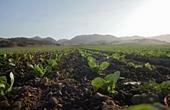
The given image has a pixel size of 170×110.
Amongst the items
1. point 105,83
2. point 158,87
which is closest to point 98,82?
point 105,83

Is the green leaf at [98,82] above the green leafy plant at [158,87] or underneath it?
above

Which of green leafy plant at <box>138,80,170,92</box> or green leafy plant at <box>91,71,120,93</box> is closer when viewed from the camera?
green leafy plant at <box>138,80,170,92</box>

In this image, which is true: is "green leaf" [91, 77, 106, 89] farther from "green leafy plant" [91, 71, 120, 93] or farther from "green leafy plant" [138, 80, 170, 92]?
"green leafy plant" [138, 80, 170, 92]

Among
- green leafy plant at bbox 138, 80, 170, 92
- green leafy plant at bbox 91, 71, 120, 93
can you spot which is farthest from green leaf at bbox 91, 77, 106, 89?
green leafy plant at bbox 138, 80, 170, 92

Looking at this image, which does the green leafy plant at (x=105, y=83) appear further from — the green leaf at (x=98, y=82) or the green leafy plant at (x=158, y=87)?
the green leafy plant at (x=158, y=87)

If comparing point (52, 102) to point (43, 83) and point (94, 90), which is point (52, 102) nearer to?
point (94, 90)

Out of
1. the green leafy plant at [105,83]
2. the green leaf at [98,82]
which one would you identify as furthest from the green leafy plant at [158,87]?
the green leaf at [98,82]

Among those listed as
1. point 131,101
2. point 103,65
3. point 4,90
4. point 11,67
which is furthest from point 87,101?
point 11,67

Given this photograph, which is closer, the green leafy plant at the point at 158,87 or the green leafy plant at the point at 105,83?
the green leafy plant at the point at 158,87

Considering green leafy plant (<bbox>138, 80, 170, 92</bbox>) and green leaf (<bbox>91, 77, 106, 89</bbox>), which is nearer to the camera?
green leafy plant (<bbox>138, 80, 170, 92</bbox>)

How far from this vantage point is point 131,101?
17.1 feet

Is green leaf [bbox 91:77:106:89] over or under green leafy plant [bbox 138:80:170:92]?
over

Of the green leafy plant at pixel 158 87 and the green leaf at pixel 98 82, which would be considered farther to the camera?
the green leaf at pixel 98 82

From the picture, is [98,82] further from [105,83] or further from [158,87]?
[158,87]
